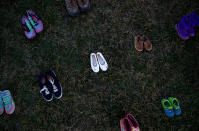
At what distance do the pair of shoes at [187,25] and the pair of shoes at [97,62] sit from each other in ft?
6.05

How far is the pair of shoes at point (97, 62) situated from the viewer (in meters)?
3.39

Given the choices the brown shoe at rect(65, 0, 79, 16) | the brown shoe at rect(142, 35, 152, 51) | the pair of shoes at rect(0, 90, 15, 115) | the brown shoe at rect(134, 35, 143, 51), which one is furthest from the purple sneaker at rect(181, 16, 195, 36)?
the pair of shoes at rect(0, 90, 15, 115)

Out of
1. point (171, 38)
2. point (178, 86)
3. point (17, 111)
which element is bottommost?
point (178, 86)

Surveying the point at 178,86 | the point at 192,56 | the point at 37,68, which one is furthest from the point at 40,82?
the point at 192,56

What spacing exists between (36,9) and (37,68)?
138cm

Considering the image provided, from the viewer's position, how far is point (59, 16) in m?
3.63

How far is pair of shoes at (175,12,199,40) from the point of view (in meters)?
3.28

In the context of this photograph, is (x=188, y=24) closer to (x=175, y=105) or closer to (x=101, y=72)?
(x=175, y=105)

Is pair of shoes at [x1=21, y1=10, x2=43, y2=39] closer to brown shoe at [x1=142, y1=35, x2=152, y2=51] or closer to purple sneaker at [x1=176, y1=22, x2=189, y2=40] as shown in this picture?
brown shoe at [x1=142, y1=35, x2=152, y2=51]

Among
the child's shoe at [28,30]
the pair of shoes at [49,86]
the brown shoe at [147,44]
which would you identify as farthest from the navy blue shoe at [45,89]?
the brown shoe at [147,44]

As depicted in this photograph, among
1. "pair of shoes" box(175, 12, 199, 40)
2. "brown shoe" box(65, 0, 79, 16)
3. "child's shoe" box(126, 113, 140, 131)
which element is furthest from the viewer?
"brown shoe" box(65, 0, 79, 16)

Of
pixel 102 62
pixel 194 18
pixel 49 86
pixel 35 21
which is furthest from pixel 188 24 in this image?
pixel 35 21

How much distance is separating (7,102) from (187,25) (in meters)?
4.05

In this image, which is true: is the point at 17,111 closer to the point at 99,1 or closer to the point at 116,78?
the point at 116,78
